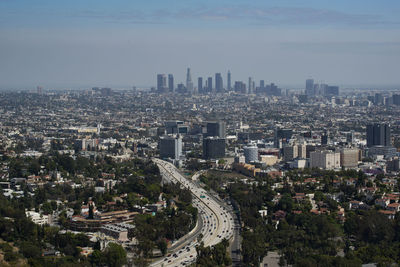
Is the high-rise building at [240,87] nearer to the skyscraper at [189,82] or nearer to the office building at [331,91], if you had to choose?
the skyscraper at [189,82]

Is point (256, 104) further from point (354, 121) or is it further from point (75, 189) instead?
point (75, 189)

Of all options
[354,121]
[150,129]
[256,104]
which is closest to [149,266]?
[150,129]

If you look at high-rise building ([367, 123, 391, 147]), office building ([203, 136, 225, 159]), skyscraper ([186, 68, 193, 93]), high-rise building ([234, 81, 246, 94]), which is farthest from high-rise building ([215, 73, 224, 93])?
office building ([203, 136, 225, 159])

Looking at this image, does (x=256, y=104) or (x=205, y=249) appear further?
(x=256, y=104)

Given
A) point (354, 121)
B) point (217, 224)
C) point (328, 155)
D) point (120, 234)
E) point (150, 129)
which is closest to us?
point (120, 234)

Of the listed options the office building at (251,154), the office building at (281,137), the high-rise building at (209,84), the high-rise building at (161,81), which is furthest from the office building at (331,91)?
the office building at (251,154)

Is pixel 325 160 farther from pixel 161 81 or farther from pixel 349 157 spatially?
pixel 161 81
